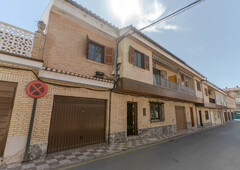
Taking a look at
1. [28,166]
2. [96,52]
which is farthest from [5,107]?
[96,52]

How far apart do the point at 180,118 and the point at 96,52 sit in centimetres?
1207

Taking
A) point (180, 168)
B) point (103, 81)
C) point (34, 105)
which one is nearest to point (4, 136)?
point (34, 105)

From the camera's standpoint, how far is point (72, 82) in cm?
548

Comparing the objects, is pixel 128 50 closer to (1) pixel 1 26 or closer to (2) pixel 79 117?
(2) pixel 79 117

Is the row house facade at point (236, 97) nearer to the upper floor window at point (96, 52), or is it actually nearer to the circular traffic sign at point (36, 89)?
the upper floor window at point (96, 52)

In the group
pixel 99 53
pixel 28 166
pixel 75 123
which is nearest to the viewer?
pixel 28 166

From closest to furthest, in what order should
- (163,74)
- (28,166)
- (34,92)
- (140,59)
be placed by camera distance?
(28,166)
(34,92)
(140,59)
(163,74)

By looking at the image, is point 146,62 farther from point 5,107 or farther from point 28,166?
point 28,166

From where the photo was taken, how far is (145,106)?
916 centimetres

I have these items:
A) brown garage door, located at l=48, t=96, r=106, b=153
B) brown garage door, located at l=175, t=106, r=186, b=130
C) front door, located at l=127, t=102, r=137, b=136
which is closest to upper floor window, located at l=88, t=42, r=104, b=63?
brown garage door, located at l=48, t=96, r=106, b=153

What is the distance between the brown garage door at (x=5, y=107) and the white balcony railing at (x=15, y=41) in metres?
1.30

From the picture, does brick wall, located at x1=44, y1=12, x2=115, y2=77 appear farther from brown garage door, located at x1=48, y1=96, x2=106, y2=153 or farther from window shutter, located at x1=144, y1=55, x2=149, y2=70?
window shutter, located at x1=144, y1=55, x2=149, y2=70

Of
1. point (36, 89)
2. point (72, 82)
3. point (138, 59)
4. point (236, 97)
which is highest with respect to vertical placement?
point (236, 97)

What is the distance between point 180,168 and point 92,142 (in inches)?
164
